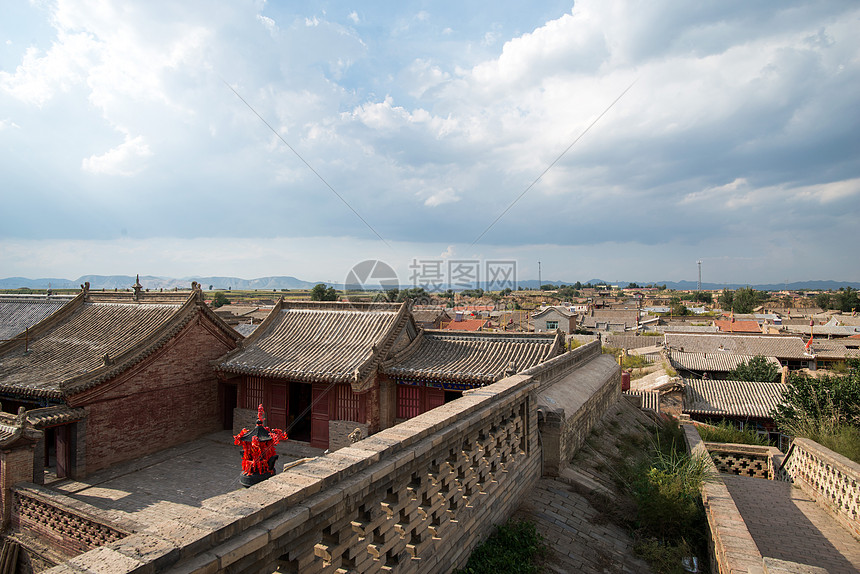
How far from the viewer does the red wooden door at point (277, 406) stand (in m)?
14.9

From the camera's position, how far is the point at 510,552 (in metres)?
4.82

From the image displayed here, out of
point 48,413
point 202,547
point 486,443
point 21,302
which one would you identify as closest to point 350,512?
point 202,547

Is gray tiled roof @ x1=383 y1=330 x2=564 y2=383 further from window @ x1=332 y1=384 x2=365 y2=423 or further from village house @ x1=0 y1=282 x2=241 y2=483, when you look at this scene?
village house @ x1=0 y1=282 x2=241 y2=483

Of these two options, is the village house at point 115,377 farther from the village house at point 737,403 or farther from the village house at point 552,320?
the village house at point 552,320

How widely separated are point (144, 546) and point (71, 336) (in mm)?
17971

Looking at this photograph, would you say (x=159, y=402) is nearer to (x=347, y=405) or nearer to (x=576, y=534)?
(x=347, y=405)

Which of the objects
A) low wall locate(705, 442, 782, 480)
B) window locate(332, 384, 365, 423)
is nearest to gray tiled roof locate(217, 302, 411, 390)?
window locate(332, 384, 365, 423)

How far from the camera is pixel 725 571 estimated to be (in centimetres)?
490

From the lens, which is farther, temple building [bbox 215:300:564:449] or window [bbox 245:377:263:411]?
window [bbox 245:377:263:411]

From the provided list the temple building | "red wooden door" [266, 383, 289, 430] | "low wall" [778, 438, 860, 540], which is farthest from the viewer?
"red wooden door" [266, 383, 289, 430]

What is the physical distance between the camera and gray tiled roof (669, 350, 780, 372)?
101 ft

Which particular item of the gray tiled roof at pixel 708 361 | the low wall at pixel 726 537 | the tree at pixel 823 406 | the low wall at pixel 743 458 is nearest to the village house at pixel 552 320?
the gray tiled roof at pixel 708 361

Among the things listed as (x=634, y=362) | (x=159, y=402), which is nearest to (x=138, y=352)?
(x=159, y=402)

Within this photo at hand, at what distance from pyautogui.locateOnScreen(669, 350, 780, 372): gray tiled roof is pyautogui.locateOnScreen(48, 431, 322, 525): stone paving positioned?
27.4 m
